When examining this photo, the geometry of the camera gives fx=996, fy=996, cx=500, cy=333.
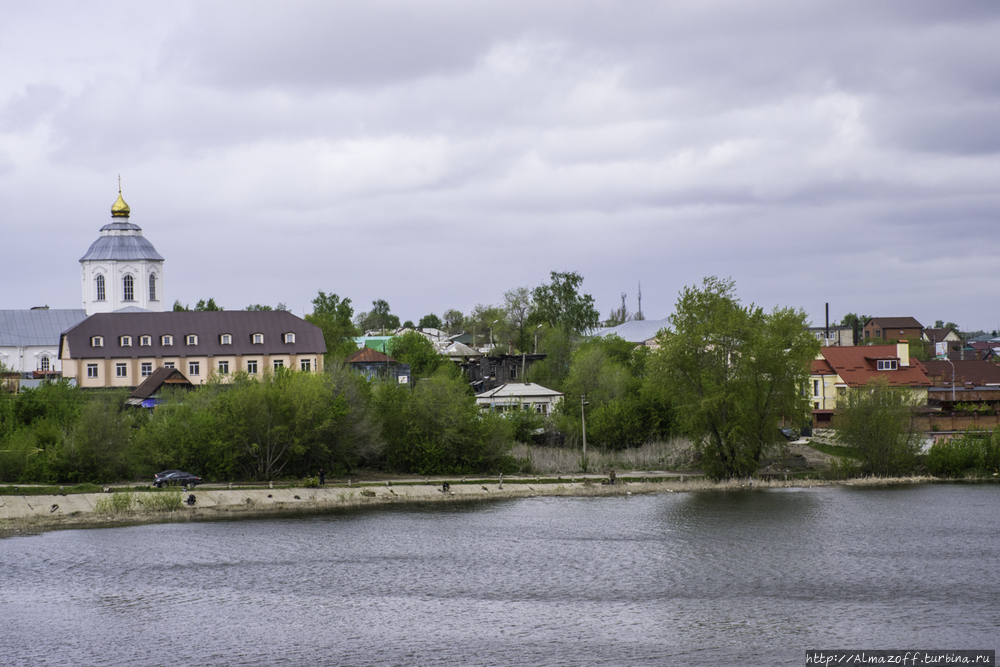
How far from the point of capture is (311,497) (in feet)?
173

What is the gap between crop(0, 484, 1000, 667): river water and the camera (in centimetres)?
2838

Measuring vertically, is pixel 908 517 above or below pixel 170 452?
below

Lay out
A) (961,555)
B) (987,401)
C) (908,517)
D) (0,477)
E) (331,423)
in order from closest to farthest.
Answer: (961,555), (908,517), (0,477), (331,423), (987,401)

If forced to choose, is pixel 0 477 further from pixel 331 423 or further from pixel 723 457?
pixel 723 457

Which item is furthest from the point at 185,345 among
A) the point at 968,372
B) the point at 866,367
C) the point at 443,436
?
the point at 968,372

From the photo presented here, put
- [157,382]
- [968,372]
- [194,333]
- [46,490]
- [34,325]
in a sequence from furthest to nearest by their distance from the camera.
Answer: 1. [34,325]
2. [194,333]
3. [968,372]
4. [157,382]
5. [46,490]

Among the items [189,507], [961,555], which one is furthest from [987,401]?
[189,507]

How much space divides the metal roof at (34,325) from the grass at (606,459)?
64051 mm

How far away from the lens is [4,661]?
2717cm

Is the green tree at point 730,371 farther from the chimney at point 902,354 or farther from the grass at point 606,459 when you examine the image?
the chimney at point 902,354

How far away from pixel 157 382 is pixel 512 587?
50.3 meters

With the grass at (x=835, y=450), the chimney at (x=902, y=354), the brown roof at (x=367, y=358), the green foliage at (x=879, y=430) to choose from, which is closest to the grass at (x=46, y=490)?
the green foliage at (x=879, y=430)

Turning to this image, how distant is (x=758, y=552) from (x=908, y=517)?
11548 mm

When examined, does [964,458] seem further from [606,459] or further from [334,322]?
[334,322]
